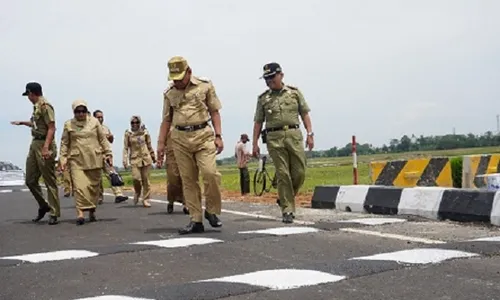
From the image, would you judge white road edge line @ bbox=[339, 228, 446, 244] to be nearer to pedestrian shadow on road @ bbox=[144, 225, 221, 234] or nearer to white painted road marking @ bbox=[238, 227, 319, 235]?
white painted road marking @ bbox=[238, 227, 319, 235]

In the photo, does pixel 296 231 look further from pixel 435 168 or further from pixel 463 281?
pixel 435 168

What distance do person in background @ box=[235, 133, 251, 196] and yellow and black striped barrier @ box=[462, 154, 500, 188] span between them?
7306mm

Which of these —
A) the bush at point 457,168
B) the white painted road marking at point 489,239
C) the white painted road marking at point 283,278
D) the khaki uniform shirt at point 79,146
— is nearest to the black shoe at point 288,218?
the white painted road marking at point 489,239

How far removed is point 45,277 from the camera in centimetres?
604

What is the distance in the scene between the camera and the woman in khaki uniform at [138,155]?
1474 centimetres

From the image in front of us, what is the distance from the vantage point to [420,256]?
6316 mm

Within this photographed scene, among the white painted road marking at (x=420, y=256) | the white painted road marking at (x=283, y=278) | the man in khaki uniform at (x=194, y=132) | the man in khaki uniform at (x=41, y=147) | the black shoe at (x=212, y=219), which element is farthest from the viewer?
the man in khaki uniform at (x=41, y=147)

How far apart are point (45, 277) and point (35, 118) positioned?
5.35 metres

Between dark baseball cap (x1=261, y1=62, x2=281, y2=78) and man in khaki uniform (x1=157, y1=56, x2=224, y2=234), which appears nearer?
man in khaki uniform (x1=157, y1=56, x2=224, y2=234)

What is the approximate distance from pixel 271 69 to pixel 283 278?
4988 millimetres

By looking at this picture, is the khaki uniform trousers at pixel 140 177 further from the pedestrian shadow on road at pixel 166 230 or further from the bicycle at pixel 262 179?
the pedestrian shadow on road at pixel 166 230

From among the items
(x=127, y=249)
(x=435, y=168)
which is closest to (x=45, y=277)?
(x=127, y=249)

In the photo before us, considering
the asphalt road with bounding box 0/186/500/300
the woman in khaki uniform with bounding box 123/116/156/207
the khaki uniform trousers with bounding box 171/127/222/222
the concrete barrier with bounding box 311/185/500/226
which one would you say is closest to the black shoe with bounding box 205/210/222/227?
the khaki uniform trousers with bounding box 171/127/222/222

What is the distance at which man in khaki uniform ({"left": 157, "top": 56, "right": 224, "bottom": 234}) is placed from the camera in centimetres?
891
